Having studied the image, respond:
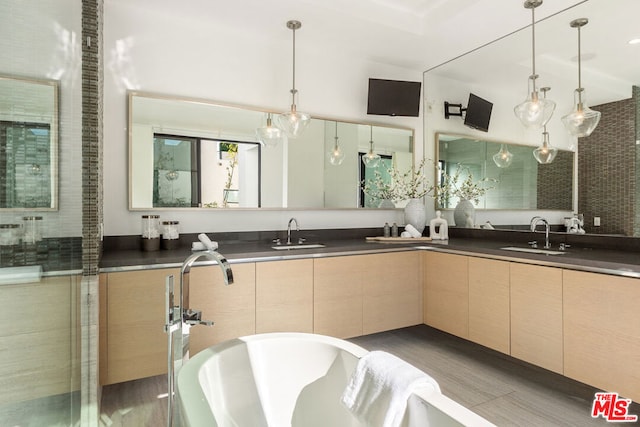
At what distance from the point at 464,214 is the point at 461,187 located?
11.1 inches

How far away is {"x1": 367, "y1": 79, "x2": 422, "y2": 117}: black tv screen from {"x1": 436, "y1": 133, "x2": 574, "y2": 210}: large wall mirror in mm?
501

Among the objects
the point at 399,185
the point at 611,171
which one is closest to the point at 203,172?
the point at 399,185

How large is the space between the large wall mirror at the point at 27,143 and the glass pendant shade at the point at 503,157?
3.36 m

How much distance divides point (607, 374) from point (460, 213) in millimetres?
2006

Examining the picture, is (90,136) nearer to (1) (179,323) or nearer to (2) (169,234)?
(2) (169,234)

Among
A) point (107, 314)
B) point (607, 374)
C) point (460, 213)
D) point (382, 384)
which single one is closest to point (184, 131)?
point (107, 314)

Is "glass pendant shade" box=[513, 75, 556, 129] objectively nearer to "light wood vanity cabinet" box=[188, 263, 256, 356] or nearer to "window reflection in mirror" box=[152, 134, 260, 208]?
"window reflection in mirror" box=[152, 134, 260, 208]

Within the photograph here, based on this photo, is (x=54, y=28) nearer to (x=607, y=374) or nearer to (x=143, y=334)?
(x=143, y=334)

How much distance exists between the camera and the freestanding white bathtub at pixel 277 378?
144cm

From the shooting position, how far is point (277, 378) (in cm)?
162

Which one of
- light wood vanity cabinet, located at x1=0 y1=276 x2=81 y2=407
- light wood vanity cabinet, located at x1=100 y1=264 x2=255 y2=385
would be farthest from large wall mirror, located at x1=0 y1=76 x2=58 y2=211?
light wood vanity cabinet, located at x1=100 y1=264 x2=255 y2=385

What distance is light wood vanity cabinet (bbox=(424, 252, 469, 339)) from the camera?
2.73 m

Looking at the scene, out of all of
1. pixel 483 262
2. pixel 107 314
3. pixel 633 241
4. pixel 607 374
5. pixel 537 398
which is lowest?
pixel 537 398

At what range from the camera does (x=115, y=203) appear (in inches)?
100
